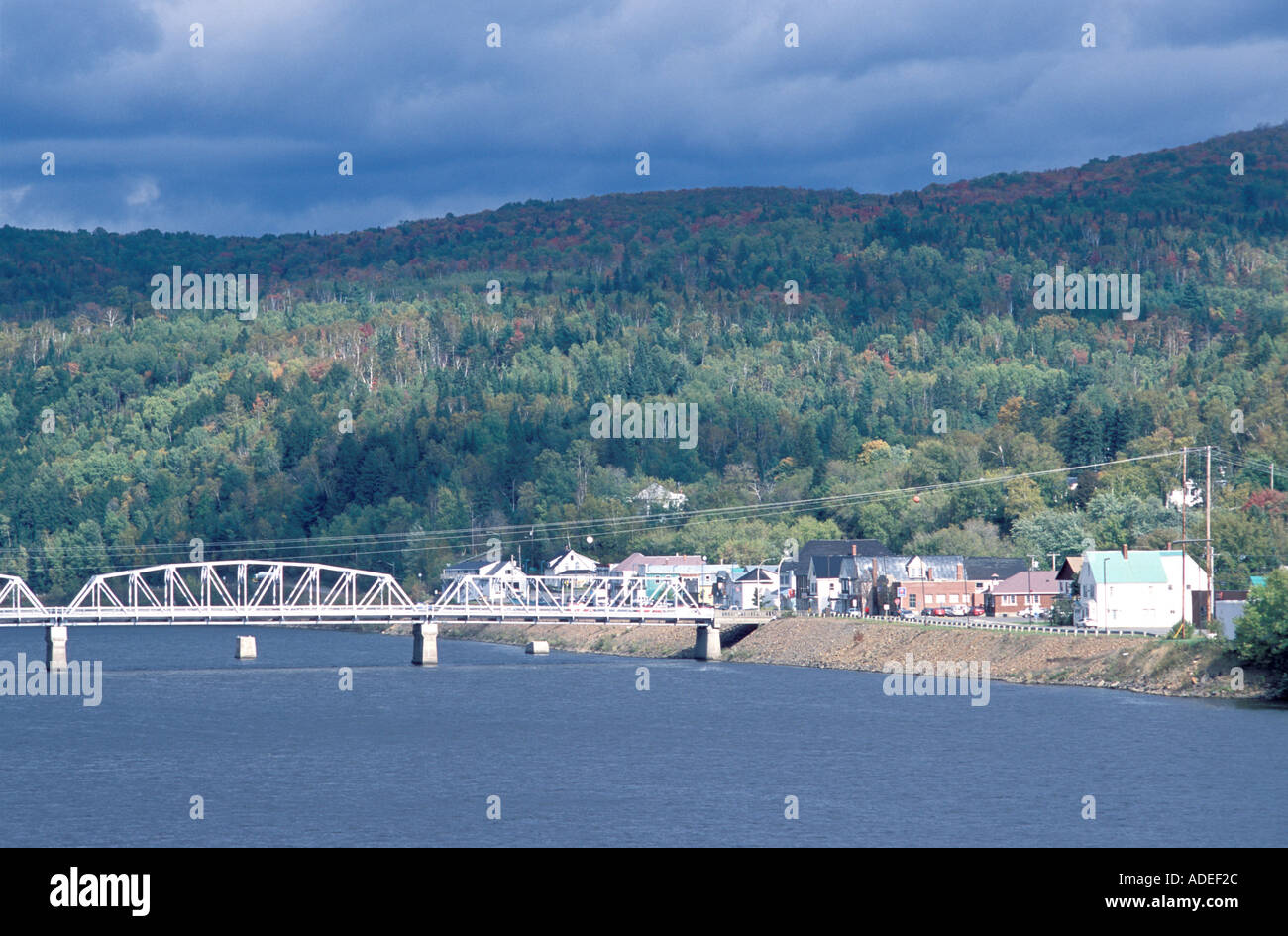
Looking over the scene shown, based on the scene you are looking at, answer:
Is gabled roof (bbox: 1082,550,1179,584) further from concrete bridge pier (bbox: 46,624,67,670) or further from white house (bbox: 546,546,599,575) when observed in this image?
white house (bbox: 546,546,599,575)

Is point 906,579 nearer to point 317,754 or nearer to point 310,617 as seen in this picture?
point 310,617

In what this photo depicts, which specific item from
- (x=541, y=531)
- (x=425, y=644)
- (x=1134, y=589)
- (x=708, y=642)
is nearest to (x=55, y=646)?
(x=425, y=644)

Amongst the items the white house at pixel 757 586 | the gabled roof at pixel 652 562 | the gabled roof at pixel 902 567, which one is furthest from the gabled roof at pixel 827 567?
the gabled roof at pixel 652 562

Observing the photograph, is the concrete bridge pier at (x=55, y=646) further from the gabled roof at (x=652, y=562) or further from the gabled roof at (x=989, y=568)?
the gabled roof at (x=989, y=568)

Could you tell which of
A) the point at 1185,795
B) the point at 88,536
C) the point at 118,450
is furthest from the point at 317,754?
the point at 118,450

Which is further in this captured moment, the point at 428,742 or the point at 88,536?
the point at 88,536

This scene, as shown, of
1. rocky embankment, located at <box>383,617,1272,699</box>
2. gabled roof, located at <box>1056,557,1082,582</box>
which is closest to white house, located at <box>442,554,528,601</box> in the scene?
rocky embankment, located at <box>383,617,1272,699</box>
